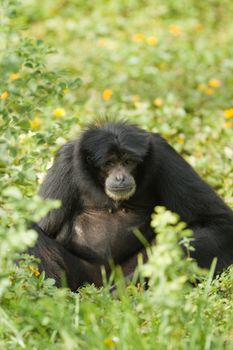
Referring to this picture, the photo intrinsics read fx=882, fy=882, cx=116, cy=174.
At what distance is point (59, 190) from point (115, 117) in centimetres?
98

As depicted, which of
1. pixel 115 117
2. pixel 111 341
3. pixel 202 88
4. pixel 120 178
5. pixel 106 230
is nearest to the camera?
pixel 111 341

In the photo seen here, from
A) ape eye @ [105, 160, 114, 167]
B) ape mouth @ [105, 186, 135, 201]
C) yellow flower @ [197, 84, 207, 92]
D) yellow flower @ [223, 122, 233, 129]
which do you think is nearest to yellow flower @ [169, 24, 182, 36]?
yellow flower @ [197, 84, 207, 92]

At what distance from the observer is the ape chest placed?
8867 millimetres

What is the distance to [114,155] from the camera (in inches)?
337

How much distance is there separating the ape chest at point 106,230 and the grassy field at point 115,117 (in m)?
0.68

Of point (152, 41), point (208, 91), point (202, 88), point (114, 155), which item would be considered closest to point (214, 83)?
point (208, 91)

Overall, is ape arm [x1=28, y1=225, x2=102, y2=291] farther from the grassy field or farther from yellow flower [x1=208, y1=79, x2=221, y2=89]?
yellow flower [x1=208, y1=79, x2=221, y2=89]

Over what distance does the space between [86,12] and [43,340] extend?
12.6 meters

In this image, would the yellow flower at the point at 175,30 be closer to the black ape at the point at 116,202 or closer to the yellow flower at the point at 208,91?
the yellow flower at the point at 208,91

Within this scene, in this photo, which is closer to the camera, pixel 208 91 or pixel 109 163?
pixel 109 163

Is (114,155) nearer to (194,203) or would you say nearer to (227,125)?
(194,203)

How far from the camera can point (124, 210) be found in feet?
29.5

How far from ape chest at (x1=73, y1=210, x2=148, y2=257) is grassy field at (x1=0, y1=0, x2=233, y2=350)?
2.22 feet

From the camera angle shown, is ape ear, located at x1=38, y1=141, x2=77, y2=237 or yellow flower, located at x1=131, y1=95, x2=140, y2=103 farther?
yellow flower, located at x1=131, y1=95, x2=140, y2=103
